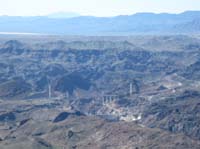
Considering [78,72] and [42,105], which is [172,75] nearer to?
[78,72]

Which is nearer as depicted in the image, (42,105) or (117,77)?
(42,105)

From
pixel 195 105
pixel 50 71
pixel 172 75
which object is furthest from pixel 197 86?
pixel 50 71

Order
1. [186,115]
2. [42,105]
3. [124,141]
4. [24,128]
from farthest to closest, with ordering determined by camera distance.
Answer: [42,105], [186,115], [24,128], [124,141]

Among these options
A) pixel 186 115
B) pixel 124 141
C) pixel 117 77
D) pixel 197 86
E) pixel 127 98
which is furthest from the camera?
pixel 117 77

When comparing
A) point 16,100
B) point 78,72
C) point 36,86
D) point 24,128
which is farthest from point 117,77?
point 24,128

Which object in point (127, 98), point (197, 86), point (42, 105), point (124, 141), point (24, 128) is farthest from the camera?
point (197, 86)

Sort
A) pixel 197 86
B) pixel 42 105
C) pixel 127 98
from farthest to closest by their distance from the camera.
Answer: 1. pixel 197 86
2. pixel 127 98
3. pixel 42 105

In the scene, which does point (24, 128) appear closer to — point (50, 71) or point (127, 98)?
point (127, 98)

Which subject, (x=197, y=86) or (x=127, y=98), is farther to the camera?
(x=197, y=86)
